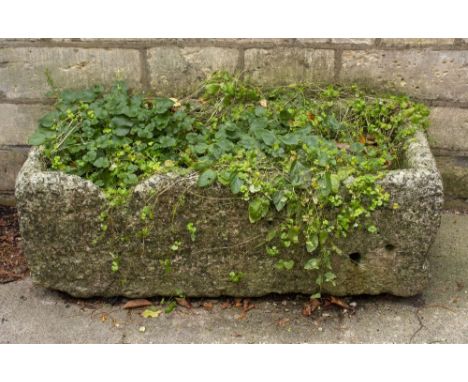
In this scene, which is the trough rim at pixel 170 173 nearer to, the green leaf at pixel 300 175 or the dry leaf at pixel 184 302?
the green leaf at pixel 300 175

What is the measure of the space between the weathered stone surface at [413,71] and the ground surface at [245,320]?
43.5 inches

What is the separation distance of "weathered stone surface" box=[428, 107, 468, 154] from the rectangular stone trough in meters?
0.53

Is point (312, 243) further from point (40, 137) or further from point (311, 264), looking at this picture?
point (40, 137)

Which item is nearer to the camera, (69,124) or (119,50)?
(69,124)

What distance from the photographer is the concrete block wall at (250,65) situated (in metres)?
3.53

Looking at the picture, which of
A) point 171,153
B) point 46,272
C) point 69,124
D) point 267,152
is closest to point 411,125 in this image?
point 267,152

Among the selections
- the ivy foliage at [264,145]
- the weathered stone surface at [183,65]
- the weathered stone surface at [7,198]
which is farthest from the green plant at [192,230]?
the weathered stone surface at [7,198]

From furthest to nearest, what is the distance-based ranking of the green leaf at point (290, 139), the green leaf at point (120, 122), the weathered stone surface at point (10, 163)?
1. the weathered stone surface at point (10, 163)
2. the green leaf at point (120, 122)
3. the green leaf at point (290, 139)

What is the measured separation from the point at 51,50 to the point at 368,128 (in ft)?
6.12

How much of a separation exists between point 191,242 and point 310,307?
72 cm

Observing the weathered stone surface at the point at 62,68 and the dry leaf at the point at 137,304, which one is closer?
the dry leaf at the point at 137,304

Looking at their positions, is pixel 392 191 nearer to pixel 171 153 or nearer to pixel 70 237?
pixel 171 153

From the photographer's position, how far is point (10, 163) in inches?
155

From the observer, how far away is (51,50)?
3.58 meters
